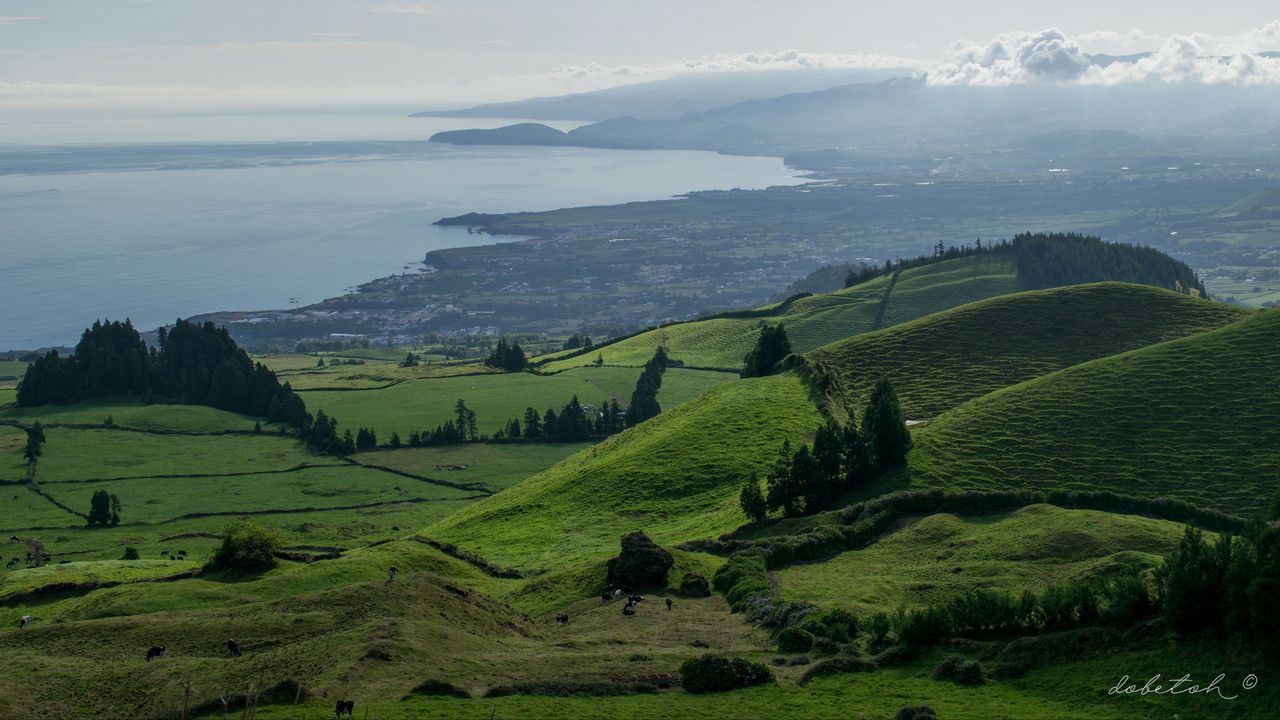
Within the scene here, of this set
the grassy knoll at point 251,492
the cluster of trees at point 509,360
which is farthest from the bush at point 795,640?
the cluster of trees at point 509,360

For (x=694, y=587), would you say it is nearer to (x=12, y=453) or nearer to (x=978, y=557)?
(x=978, y=557)

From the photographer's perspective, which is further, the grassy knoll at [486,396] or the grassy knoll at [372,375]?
the grassy knoll at [372,375]

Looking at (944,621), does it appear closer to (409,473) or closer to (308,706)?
(308,706)

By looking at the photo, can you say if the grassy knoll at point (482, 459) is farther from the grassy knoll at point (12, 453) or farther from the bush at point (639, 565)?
the bush at point (639, 565)

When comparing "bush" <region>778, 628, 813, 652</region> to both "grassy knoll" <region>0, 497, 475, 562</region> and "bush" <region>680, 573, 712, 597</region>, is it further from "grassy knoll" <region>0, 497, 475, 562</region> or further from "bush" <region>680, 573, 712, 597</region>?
"grassy knoll" <region>0, 497, 475, 562</region>

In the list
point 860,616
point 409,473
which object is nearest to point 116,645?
point 860,616
